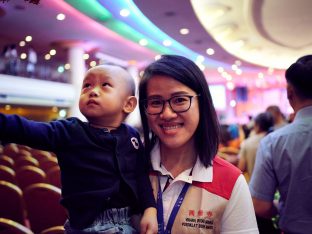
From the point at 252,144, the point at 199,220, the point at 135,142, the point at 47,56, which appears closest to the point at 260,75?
the point at 252,144

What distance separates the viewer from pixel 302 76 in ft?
5.33

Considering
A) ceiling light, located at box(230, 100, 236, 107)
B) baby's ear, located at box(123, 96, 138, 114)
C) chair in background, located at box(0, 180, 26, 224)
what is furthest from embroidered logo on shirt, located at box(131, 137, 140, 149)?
ceiling light, located at box(230, 100, 236, 107)

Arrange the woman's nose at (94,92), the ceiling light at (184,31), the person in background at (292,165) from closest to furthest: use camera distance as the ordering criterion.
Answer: the woman's nose at (94,92)
the person in background at (292,165)
the ceiling light at (184,31)

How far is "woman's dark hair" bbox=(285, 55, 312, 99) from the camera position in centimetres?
161

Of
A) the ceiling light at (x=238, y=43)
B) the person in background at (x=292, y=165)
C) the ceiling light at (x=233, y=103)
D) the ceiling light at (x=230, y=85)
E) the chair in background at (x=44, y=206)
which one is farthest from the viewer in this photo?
the ceiling light at (x=233, y=103)

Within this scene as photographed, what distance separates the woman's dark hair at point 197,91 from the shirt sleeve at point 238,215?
15 centimetres

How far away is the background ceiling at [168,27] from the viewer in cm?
134

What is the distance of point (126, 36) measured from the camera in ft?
28.2

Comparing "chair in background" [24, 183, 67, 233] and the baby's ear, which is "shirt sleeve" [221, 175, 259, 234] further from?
"chair in background" [24, 183, 67, 233]

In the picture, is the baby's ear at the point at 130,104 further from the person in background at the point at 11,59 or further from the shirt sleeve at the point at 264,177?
the shirt sleeve at the point at 264,177

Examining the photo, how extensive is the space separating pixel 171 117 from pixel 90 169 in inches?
13.0

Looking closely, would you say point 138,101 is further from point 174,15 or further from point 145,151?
point 174,15

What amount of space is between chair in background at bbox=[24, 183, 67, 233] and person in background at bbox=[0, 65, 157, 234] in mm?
1146

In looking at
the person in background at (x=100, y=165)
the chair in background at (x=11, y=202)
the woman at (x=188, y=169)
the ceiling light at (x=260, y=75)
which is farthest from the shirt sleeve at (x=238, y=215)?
the ceiling light at (x=260, y=75)
